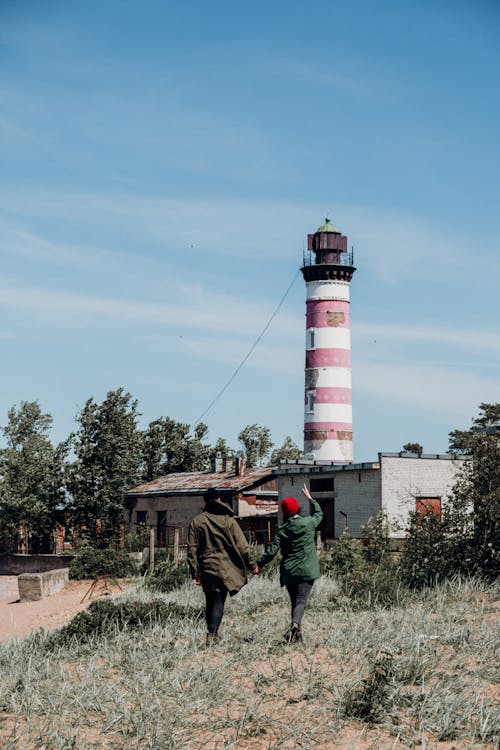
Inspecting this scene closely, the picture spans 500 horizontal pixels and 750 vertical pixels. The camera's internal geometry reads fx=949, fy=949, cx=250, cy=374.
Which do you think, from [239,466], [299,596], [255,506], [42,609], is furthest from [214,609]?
[239,466]

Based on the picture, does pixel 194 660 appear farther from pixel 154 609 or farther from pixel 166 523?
pixel 166 523

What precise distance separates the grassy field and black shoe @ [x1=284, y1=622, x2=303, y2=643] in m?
0.11

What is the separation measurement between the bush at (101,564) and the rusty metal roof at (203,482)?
9.63 meters

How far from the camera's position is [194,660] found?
8.95 metres

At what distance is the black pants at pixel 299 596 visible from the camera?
9.88 meters

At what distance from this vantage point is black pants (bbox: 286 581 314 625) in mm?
9884

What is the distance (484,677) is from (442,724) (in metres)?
1.37

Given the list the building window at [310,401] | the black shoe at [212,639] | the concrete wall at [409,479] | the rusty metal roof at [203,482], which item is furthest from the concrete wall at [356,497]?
the black shoe at [212,639]

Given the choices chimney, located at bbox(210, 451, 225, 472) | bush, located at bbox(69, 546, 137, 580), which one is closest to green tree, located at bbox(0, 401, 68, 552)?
chimney, located at bbox(210, 451, 225, 472)

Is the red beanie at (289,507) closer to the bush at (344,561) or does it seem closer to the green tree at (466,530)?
the green tree at (466,530)

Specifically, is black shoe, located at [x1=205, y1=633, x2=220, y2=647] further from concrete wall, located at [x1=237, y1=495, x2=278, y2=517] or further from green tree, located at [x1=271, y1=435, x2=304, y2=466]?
green tree, located at [x1=271, y1=435, x2=304, y2=466]

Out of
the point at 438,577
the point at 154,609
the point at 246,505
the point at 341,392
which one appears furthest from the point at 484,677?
the point at 341,392

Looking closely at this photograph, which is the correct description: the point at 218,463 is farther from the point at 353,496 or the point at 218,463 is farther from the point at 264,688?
the point at 264,688

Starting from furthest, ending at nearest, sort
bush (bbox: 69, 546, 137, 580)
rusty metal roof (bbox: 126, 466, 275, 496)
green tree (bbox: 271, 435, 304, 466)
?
green tree (bbox: 271, 435, 304, 466)
rusty metal roof (bbox: 126, 466, 275, 496)
bush (bbox: 69, 546, 137, 580)
